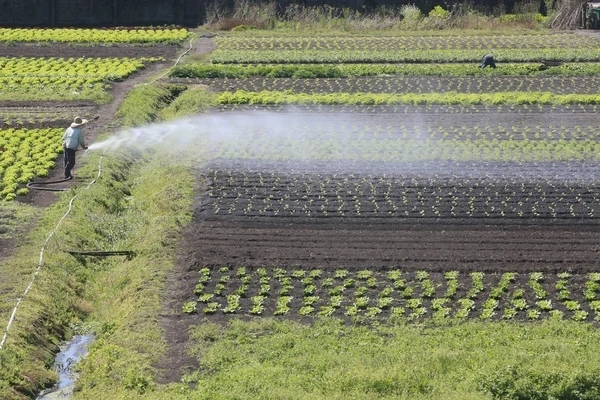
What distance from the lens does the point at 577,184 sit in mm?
26531

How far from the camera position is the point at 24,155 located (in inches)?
1168

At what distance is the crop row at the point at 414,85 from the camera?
39594 mm

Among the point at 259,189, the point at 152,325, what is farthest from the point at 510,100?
the point at 152,325

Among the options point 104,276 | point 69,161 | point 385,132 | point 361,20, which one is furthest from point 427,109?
point 361,20

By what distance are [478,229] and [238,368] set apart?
8777mm

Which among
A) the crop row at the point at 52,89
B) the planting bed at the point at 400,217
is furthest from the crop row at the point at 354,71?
the planting bed at the point at 400,217

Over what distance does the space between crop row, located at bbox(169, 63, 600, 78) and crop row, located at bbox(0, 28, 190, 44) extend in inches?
385

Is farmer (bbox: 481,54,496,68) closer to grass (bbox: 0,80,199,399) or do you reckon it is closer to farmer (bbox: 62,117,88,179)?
grass (bbox: 0,80,199,399)

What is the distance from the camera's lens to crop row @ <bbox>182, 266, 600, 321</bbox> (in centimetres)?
1911

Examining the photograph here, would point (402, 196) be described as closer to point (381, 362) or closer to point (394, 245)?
point (394, 245)

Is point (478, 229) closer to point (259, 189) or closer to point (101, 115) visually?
point (259, 189)

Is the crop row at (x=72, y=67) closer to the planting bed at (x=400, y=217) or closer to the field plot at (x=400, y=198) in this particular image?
the field plot at (x=400, y=198)

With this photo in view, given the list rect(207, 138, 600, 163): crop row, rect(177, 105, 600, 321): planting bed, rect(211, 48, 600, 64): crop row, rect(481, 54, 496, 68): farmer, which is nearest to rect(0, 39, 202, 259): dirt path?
rect(211, 48, 600, 64): crop row

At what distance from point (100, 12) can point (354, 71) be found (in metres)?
22.7
